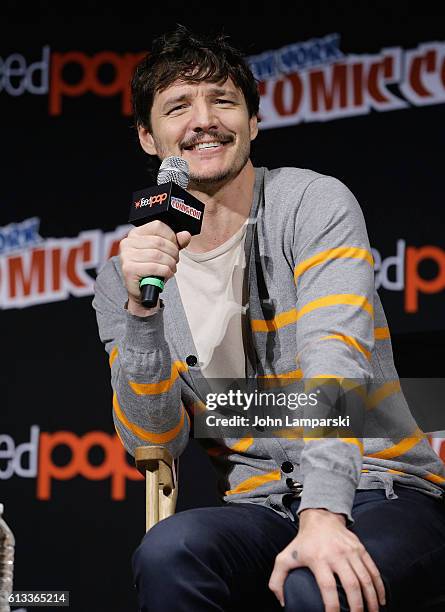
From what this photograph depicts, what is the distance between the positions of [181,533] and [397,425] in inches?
19.7

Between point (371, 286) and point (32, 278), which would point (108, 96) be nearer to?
point (32, 278)

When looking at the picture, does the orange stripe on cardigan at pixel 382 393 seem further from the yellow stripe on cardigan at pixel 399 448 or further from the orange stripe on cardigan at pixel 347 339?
the orange stripe on cardigan at pixel 347 339

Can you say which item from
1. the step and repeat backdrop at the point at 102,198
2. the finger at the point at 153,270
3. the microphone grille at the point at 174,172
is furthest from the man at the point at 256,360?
the step and repeat backdrop at the point at 102,198

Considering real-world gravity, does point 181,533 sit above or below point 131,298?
below

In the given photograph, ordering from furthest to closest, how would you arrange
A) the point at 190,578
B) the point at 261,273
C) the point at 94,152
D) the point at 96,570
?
the point at 94,152 → the point at 96,570 → the point at 261,273 → the point at 190,578

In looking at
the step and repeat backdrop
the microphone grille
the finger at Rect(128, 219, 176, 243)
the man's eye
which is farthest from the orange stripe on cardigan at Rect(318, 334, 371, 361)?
the step and repeat backdrop

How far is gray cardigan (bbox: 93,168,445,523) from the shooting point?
1.51m

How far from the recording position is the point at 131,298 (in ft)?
5.08

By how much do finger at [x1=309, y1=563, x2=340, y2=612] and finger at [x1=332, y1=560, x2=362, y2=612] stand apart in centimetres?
1

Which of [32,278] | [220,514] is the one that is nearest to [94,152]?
[32,278]

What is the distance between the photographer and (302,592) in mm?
1220

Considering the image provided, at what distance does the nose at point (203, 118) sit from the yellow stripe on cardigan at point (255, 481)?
0.68 meters

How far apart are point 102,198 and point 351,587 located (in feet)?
7.52

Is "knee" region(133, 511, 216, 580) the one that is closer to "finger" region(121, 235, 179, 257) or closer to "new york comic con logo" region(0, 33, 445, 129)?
"finger" region(121, 235, 179, 257)
